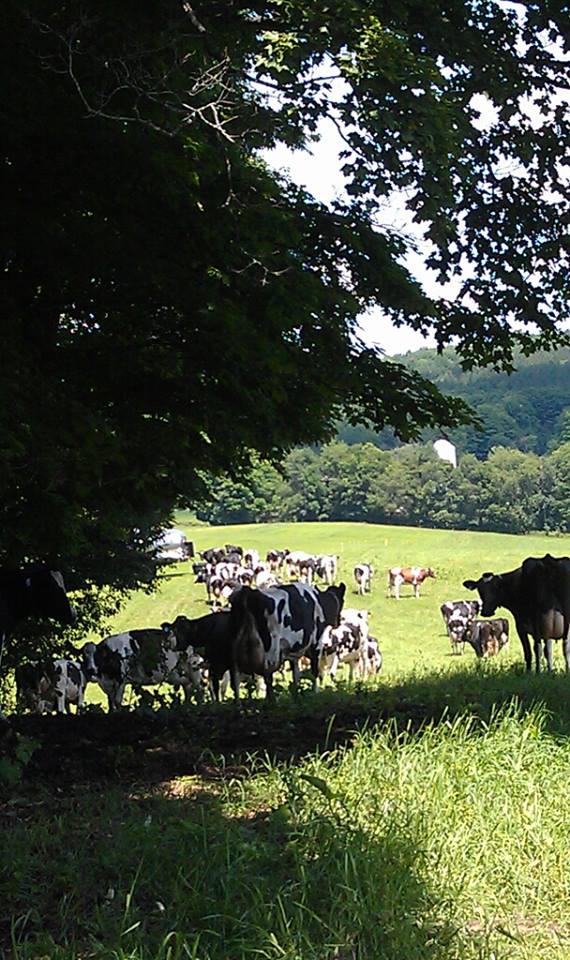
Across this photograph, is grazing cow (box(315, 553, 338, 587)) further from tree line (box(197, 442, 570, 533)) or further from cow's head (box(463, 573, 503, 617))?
tree line (box(197, 442, 570, 533))

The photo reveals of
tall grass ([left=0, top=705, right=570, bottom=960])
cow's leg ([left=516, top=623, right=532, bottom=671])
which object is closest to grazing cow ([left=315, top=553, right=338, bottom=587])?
cow's leg ([left=516, top=623, right=532, bottom=671])

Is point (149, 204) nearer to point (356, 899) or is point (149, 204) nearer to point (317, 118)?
point (317, 118)

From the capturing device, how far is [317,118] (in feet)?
33.4

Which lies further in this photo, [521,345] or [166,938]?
[521,345]

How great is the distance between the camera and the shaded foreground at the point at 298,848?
15.8 ft

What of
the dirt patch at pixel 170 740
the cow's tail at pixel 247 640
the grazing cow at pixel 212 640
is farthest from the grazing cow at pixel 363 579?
the dirt patch at pixel 170 740

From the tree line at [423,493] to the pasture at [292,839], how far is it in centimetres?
7951

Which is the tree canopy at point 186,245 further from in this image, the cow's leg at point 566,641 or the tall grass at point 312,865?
the cow's leg at point 566,641

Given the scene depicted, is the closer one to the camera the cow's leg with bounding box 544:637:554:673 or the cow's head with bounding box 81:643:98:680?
the cow's leg with bounding box 544:637:554:673

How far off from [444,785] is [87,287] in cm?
448

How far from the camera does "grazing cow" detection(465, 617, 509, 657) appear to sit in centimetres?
2988

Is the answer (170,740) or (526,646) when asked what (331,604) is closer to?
(526,646)

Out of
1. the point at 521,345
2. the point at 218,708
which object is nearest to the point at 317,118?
the point at 521,345

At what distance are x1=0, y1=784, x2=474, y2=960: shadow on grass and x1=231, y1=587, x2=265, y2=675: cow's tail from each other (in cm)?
726
